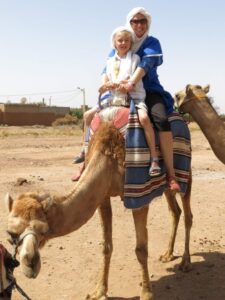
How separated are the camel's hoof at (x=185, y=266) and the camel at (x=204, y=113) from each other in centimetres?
150

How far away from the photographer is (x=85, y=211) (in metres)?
4.30

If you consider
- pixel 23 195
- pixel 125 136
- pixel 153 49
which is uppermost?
pixel 153 49

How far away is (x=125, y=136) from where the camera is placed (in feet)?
16.2

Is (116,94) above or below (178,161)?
above

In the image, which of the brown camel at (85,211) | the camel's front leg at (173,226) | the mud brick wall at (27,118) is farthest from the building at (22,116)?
the brown camel at (85,211)

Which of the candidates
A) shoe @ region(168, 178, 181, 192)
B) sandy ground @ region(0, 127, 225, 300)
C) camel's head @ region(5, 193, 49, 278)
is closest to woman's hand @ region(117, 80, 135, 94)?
shoe @ region(168, 178, 181, 192)

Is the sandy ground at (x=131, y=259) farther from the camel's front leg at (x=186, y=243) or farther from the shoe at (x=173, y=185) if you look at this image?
the shoe at (x=173, y=185)

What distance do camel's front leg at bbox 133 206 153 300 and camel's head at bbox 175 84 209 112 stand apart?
1.60 meters

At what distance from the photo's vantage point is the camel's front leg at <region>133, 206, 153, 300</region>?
5.08 meters

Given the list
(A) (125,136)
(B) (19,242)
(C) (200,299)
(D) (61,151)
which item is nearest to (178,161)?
(A) (125,136)

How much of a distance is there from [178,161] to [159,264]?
1487 mm

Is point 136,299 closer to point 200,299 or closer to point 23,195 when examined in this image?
point 200,299

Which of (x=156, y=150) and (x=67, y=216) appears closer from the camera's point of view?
(x=67, y=216)

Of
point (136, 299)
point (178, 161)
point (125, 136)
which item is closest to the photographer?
point (125, 136)
